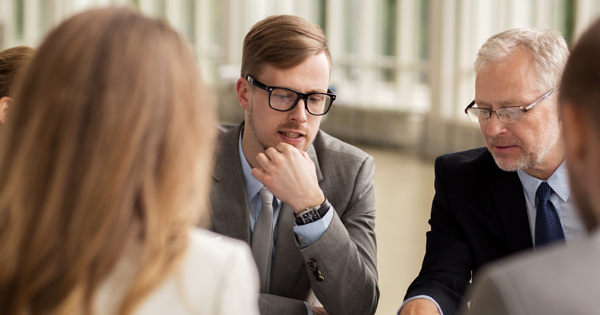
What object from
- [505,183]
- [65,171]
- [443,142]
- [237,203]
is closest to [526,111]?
[505,183]

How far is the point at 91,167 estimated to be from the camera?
2.81ft

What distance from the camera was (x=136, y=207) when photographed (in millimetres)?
891

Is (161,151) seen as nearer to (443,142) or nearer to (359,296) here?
(359,296)

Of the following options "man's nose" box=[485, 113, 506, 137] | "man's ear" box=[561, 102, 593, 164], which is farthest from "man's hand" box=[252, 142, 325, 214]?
"man's ear" box=[561, 102, 593, 164]

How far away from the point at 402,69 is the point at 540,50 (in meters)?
7.74

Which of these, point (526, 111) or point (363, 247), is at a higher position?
point (526, 111)

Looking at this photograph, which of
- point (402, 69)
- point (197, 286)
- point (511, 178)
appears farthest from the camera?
point (402, 69)

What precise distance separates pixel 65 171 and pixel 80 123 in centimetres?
7

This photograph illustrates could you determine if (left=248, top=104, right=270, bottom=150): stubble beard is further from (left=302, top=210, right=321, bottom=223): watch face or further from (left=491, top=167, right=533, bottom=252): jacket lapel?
(left=491, top=167, right=533, bottom=252): jacket lapel

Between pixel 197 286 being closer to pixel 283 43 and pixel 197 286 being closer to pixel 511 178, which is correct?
pixel 283 43

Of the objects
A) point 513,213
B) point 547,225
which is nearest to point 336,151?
point 513,213

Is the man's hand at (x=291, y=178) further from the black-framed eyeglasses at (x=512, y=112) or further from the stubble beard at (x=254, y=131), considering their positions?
the black-framed eyeglasses at (x=512, y=112)

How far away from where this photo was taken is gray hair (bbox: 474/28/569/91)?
1887 millimetres

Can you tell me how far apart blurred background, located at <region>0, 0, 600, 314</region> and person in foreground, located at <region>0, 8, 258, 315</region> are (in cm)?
441
